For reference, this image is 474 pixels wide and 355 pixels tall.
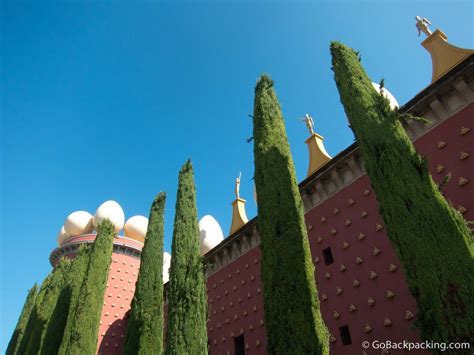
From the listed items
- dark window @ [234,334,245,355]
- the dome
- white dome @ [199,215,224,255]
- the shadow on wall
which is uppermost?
the dome

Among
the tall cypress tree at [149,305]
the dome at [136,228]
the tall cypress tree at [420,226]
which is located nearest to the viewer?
the tall cypress tree at [420,226]

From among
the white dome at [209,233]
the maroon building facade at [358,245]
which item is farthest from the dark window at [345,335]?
the white dome at [209,233]

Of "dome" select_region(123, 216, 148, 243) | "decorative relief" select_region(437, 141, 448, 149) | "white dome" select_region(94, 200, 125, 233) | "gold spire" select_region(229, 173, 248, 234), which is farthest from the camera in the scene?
"dome" select_region(123, 216, 148, 243)

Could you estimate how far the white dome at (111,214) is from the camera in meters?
28.6

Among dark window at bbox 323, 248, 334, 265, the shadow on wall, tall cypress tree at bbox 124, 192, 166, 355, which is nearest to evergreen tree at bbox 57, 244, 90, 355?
tall cypress tree at bbox 124, 192, 166, 355

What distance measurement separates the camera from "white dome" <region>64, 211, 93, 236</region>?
1127 inches

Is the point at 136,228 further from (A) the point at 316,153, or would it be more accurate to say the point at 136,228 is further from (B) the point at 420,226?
(B) the point at 420,226

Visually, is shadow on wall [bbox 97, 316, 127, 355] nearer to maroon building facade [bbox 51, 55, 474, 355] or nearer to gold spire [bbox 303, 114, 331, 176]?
maroon building facade [bbox 51, 55, 474, 355]

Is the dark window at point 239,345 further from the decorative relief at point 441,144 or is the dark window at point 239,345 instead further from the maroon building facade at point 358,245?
the decorative relief at point 441,144

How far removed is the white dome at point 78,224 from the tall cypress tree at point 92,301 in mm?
13937

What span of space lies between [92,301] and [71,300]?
1928 millimetres

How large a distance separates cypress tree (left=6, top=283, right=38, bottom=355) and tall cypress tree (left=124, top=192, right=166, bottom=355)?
48.2 feet

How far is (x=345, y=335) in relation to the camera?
996 cm

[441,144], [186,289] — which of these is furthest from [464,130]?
[186,289]
